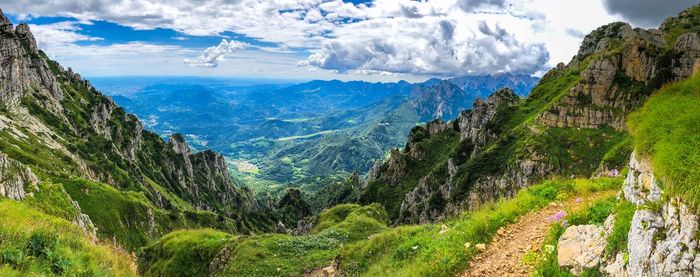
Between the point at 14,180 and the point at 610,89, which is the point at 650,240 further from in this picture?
the point at 610,89

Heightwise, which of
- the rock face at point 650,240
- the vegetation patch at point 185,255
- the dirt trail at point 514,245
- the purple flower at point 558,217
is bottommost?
the vegetation patch at point 185,255

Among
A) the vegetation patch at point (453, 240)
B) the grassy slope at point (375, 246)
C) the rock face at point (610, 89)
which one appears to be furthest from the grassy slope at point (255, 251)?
the rock face at point (610, 89)

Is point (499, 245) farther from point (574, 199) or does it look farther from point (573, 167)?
point (573, 167)

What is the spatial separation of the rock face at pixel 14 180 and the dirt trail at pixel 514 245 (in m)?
63.6

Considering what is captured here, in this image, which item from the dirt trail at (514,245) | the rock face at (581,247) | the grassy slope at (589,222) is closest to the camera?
the grassy slope at (589,222)

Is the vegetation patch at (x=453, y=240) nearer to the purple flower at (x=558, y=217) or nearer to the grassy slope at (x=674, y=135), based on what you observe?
the purple flower at (x=558, y=217)

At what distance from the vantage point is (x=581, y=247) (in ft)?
41.1

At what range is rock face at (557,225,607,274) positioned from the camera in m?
11.7

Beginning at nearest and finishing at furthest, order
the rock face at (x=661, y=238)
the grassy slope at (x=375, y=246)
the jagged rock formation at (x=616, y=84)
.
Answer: the rock face at (x=661, y=238) < the grassy slope at (x=375, y=246) < the jagged rock formation at (x=616, y=84)

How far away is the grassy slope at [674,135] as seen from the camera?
9219mm

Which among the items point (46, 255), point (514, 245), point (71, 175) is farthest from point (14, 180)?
point (514, 245)

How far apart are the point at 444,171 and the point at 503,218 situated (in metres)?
148

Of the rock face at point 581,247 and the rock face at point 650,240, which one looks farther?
the rock face at point 581,247

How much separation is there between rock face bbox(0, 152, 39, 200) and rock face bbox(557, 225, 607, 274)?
66404 millimetres
